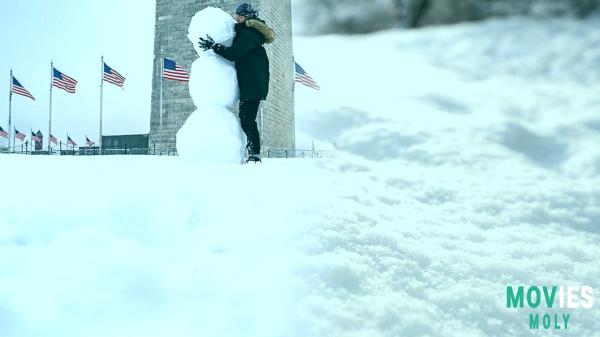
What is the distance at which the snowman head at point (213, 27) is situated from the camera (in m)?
4.36

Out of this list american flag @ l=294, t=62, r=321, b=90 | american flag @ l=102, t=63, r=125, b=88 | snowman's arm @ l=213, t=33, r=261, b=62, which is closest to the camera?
snowman's arm @ l=213, t=33, r=261, b=62

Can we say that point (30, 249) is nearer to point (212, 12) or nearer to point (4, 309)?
point (4, 309)

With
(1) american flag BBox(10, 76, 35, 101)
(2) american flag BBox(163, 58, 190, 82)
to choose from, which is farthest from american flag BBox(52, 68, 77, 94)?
(2) american flag BBox(163, 58, 190, 82)

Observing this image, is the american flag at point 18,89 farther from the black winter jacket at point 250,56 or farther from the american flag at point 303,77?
the black winter jacket at point 250,56

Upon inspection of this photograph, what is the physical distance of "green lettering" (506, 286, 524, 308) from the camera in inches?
87.2

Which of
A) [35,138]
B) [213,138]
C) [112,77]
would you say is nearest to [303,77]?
[112,77]

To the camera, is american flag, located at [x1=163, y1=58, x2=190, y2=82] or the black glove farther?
american flag, located at [x1=163, y1=58, x2=190, y2=82]

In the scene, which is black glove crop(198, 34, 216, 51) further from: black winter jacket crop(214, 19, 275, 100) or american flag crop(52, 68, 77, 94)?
american flag crop(52, 68, 77, 94)

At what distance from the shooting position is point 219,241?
2299 millimetres

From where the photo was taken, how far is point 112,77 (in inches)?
749

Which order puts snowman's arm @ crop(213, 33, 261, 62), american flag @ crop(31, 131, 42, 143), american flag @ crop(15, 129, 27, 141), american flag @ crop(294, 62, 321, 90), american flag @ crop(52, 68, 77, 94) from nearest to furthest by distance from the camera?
snowman's arm @ crop(213, 33, 261, 62) → american flag @ crop(294, 62, 321, 90) → american flag @ crop(52, 68, 77, 94) → american flag @ crop(15, 129, 27, 141) → american flag @ crop(31, 131, 42, 143)

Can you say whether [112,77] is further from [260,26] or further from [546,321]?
[546,321]

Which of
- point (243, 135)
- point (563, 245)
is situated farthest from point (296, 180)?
point (563, 245)

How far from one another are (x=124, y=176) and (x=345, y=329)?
2246mm
